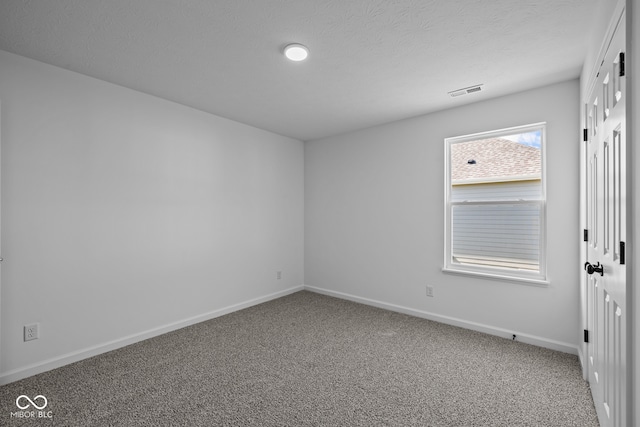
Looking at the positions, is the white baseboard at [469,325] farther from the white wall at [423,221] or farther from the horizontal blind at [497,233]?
the horizontal blind at [497,233]

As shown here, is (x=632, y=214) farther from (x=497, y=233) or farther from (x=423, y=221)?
(x=423, y=221)

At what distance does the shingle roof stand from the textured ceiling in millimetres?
524

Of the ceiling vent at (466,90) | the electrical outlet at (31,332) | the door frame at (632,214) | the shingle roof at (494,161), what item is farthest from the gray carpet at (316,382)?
the ceiling vent at (466,90)

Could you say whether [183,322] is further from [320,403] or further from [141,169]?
[320,403]

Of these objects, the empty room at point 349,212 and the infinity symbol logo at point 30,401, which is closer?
the empty room at point 349,212

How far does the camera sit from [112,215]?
9.45 ft

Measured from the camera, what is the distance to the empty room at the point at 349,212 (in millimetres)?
1855

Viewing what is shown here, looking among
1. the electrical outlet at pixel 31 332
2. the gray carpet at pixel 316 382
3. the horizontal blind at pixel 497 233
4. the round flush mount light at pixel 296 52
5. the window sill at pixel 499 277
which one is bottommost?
the gray carpet at pixel 316 382

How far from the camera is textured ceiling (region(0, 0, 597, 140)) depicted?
1.82m

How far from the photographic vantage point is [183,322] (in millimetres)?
3432

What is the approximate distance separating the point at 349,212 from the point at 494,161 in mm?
1959

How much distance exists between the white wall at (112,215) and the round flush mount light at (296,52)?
175 centimetres

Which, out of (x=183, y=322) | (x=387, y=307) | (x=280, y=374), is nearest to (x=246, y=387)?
(x=280, y=374)

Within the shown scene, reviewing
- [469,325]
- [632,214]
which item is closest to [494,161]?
[469,325]
